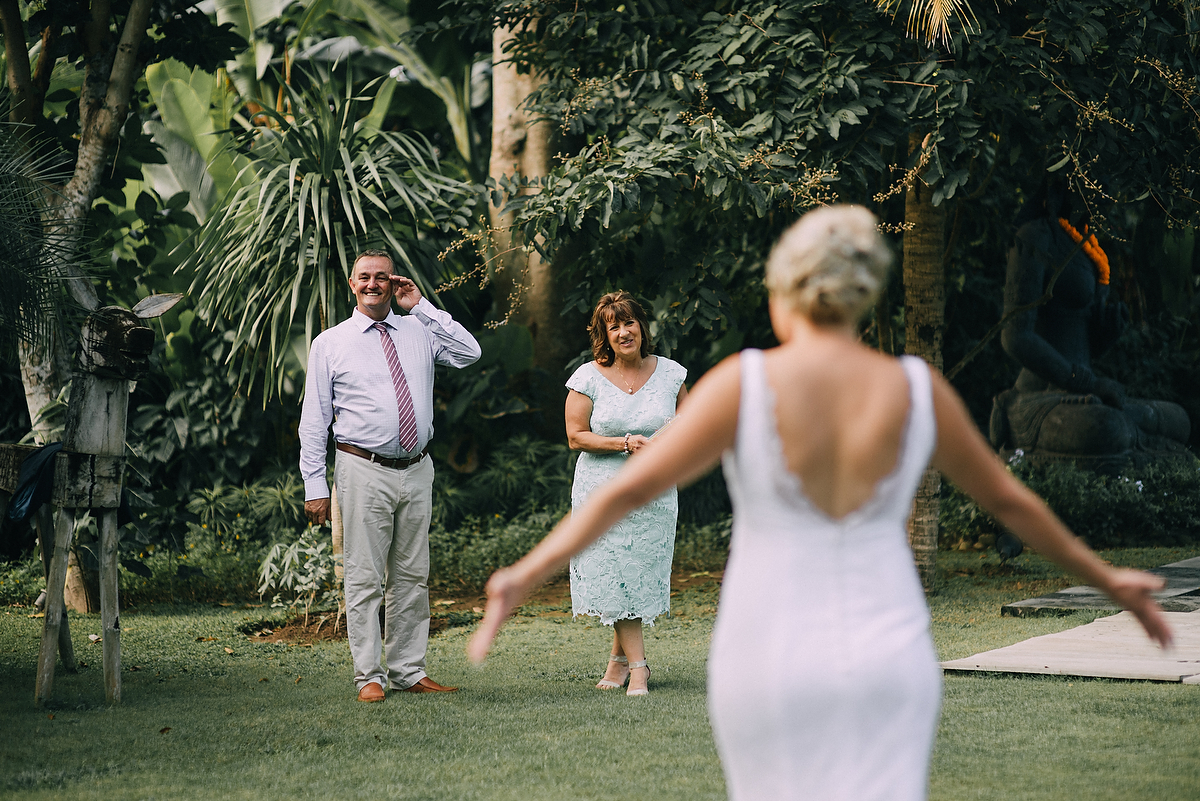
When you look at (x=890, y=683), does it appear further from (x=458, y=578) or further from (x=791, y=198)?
(x=458, y=578)

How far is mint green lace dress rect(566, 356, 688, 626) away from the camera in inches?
216

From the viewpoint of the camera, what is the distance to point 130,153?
28.5 feet

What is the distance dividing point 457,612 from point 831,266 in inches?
247

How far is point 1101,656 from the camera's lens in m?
5.65

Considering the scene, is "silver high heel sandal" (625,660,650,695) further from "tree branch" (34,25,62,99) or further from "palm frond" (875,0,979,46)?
"tree branch" (34,25,62,99)

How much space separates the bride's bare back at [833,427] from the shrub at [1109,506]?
30.1 ft

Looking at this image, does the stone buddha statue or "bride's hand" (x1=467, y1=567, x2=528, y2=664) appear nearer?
"bride's hand" (x1=467, y1=567, x2=528, y2=664)

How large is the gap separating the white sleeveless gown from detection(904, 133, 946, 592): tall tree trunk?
6.13 m

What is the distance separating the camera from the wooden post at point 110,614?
5227 millimetres

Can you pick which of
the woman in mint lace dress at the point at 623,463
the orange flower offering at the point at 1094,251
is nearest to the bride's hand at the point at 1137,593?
the woman in mint lace dress at the point at 623,463

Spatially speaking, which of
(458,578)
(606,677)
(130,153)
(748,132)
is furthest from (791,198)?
(130,153)

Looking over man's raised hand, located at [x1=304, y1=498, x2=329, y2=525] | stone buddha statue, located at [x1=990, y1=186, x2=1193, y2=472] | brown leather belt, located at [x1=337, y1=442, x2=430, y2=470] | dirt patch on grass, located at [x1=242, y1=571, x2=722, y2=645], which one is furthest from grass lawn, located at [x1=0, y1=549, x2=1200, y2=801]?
stone buddha statue, located at [x1=990, y1=186, x2=1193, y2=472]

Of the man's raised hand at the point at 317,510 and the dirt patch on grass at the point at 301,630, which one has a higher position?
the man's raised hand at the point at 317,510

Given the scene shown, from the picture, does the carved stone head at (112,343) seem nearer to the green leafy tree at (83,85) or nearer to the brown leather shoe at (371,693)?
the brown leather shoe at (371,693)
